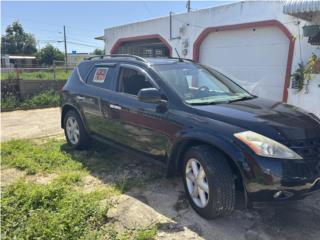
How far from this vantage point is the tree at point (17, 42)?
49.7 m

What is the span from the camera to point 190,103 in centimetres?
Result: 352

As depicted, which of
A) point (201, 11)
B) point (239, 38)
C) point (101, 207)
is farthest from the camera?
point (201, 11)

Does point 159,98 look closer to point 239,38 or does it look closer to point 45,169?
point 45,169

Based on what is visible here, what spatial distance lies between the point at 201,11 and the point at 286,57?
11.0 feet

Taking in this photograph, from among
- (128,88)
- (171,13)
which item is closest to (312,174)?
(128,88)

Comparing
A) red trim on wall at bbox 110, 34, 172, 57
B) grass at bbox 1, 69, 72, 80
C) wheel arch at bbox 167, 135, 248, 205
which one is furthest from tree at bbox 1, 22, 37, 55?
wheel arch at bbox 167, 135, 248, 205

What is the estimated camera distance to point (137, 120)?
160 inches

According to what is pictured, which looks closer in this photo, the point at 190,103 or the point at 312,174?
the point at 312,174

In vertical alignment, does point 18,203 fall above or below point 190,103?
below

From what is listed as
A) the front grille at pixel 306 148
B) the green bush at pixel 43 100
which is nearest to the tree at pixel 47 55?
the green bush at pixel 43 100

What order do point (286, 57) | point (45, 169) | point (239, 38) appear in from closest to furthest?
point (45, 169) < point (286, 57) < point (239, 38)

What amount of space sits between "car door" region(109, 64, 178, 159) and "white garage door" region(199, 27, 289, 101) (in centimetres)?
543

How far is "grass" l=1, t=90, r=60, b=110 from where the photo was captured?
10977 millimetres

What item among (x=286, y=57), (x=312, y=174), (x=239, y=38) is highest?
(x=239, y=38)
